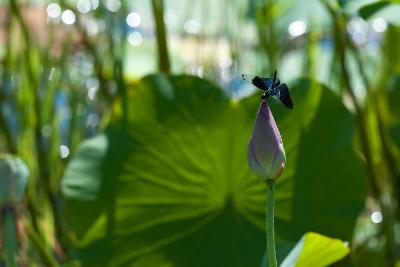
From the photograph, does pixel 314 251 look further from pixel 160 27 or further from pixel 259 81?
pixel 160 27

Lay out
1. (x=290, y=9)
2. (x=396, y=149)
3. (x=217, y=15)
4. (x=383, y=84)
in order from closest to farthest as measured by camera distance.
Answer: (x=396, y=149) → (x=290, y=9) → (x=383, y=84) → (x=217, y=15)

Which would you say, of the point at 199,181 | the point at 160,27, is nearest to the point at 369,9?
the point at 199,181

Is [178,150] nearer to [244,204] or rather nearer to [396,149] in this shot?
[244,204]

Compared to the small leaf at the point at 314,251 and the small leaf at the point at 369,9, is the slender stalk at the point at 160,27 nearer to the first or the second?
the small leaf at the point at 369,9

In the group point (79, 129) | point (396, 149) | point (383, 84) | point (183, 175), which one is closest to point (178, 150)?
point (183, 175)

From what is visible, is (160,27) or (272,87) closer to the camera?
(272,87)

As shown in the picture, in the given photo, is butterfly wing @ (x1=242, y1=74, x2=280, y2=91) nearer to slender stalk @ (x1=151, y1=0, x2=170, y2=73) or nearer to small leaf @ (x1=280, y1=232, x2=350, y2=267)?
small leaf @ (x1=280, y1=232, x2=350, y2=267)

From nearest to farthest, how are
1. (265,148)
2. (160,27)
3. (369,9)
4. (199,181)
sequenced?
(265,148) → (369,9) → (199,181) → (160,27)
